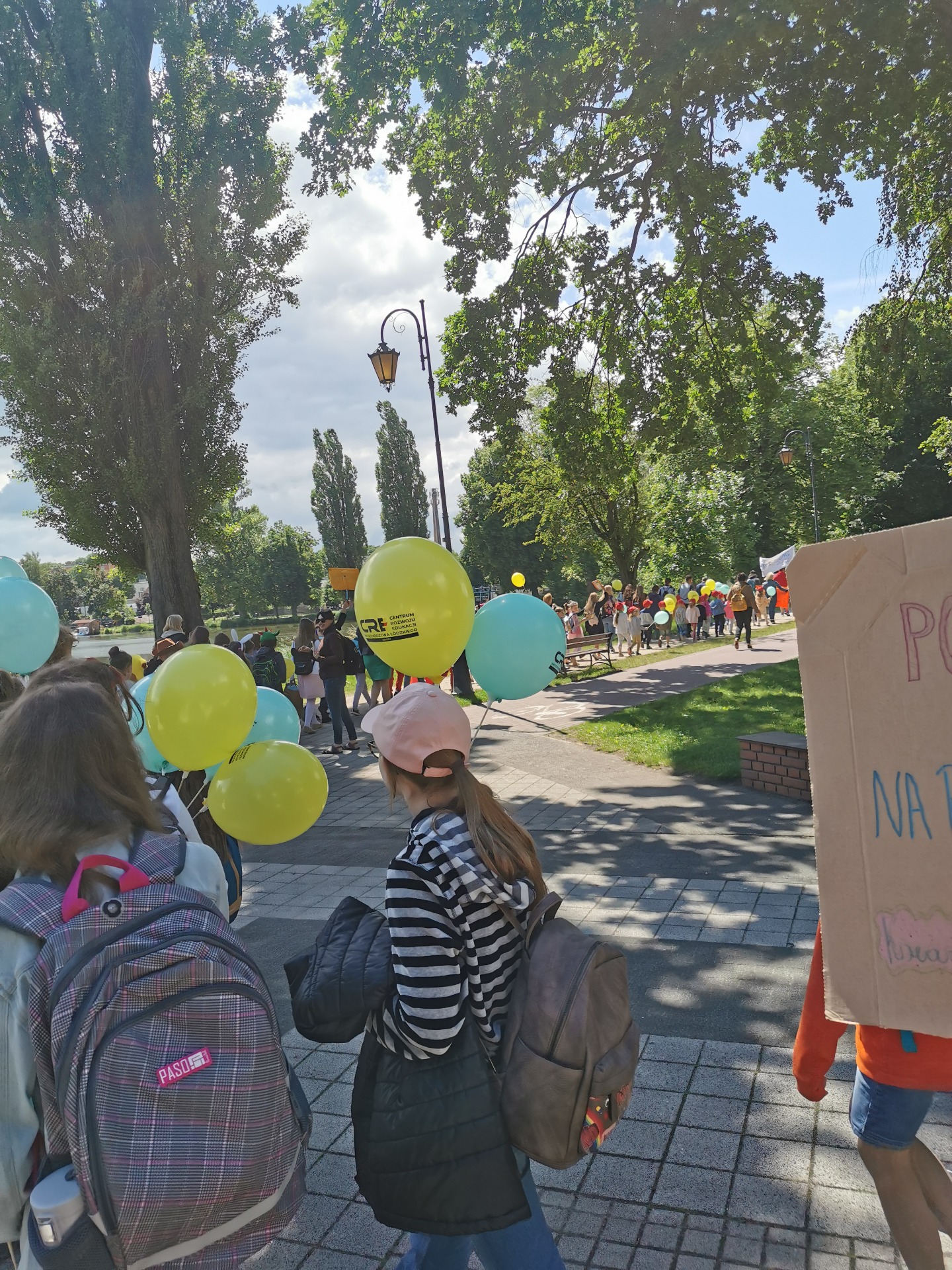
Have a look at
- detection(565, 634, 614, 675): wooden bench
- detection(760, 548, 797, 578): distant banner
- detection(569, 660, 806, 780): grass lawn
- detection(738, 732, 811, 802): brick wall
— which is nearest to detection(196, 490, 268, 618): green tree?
detection(760, 548, 797, 578): distant banner

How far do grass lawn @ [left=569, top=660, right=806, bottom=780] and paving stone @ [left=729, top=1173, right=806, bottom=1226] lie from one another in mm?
5997

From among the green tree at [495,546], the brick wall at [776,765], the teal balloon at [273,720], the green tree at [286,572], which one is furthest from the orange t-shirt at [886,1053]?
the green tree at [286,572]

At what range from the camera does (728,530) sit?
37688 millimetres

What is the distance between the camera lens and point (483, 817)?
2131 millimetres

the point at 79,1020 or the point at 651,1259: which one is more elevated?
the point at 79,1020

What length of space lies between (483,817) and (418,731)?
26 centimetres

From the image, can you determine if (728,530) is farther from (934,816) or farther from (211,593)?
(211,593)

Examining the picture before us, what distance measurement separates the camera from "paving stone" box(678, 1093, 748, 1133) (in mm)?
3174

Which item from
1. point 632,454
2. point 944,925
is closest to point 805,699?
point 944,925

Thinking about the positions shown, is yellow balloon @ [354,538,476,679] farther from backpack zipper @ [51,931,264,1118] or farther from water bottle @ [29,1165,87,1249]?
water bottle @ [29,1165,87,1249]

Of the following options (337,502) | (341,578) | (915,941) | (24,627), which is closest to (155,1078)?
(915,941)

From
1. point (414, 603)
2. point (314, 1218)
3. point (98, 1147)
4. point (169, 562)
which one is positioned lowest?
point (314, 1218)

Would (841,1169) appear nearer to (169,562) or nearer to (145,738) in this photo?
(145,738)

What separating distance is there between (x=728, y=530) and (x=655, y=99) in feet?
95.5
